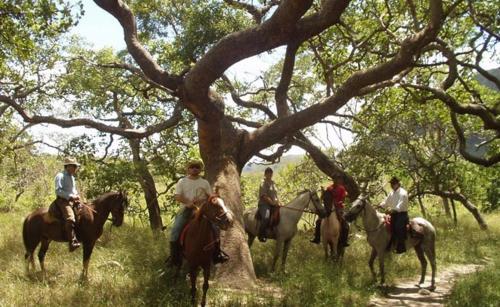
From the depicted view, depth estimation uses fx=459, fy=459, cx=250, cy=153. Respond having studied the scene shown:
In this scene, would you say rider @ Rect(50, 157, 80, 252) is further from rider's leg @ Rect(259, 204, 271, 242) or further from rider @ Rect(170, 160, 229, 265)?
rider's leg @ Rect(259, 204, 271, 242)

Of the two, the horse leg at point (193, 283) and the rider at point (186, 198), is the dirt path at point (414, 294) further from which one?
the rider at point (186, 198)

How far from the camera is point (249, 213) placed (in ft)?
43.8

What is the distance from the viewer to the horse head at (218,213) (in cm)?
715

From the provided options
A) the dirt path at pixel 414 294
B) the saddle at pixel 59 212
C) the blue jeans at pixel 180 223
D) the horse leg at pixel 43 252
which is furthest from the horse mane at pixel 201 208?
the horse leg at pixel 43 252

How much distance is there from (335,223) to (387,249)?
5.49 ft

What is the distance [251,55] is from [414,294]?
6.31 metres

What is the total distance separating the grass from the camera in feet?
24.9

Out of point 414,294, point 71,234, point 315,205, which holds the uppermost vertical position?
point 315,205

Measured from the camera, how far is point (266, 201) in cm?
1240

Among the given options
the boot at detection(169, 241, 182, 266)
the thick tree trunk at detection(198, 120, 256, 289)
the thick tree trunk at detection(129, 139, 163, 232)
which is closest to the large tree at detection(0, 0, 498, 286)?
the thick tree trunk at detection(198, 120, 256, 289)

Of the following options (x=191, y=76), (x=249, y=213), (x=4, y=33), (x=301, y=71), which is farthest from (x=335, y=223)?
(x=301, y=71)

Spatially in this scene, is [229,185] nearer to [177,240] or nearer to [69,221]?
[177,240]

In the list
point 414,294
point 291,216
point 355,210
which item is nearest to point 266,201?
point 291,216

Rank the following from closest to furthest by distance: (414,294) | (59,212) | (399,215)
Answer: (59,212), (414,294), (399,215)
